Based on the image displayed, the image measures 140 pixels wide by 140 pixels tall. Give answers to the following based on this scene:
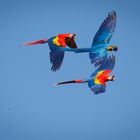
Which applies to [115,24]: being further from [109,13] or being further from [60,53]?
[60,53]

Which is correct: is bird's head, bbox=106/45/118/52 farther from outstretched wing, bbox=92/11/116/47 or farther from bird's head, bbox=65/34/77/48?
bird's head, bbox=65/34/77/48

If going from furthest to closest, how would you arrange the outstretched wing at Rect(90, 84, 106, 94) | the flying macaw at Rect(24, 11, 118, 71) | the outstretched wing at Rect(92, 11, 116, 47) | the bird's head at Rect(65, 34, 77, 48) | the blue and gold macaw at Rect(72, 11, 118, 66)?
the outstretched wing at Rect(92, 11, 116, 47) → the bird's head at Rect(65, 34, 77, 48) → the blue and gold macaw at Rect(72, 11, 118, 66) → the flying macaw at Rect(24, 11, 118, 71) → the outstretched wing at Rect(90, 84, 106, 94)

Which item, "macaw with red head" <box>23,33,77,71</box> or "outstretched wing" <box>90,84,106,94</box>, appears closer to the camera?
"outstretched wing" <box>90,84,106,94</box>

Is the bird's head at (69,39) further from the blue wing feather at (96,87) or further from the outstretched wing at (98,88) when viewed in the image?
the outstretched wing at (98,88)

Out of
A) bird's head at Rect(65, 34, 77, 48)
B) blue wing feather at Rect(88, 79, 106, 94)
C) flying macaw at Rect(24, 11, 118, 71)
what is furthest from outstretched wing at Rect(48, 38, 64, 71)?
blue wing feather at Rect(88, 79, 106, 94)

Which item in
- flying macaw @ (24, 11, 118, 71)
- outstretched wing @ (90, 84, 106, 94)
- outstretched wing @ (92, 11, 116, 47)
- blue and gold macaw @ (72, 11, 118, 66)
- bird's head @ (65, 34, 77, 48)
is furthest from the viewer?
outstretched wing @ (92, 11, 116, 47)

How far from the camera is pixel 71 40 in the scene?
17594 mm

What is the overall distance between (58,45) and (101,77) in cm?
116

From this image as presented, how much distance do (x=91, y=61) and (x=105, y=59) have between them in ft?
1.18

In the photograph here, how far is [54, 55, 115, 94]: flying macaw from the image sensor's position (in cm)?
1612

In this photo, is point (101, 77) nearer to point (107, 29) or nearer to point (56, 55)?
point (56, 55)

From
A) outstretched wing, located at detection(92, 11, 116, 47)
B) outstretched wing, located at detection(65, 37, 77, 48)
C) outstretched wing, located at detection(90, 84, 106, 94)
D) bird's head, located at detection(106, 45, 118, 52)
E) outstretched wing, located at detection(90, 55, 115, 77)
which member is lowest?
outstretched wing, located at detection(90, 84, 106, 94)

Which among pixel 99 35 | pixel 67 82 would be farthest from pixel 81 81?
pixel 99 35

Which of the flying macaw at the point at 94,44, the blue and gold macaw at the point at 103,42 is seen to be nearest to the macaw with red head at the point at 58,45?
the flying macaw at the point at 94,44
